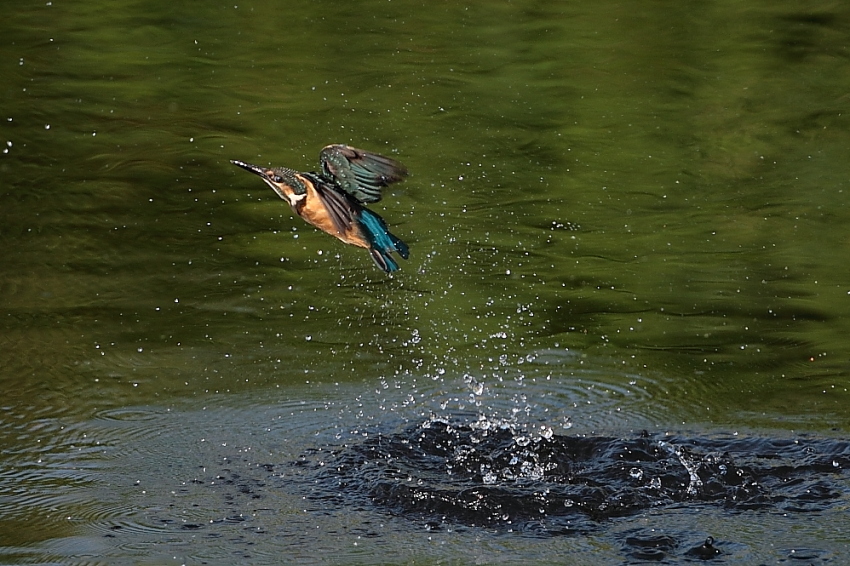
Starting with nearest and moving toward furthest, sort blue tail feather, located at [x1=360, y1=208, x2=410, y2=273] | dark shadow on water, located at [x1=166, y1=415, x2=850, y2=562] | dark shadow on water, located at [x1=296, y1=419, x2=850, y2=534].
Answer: dark shadow on water, located at [x1=166, y1=415, x2=850, y2=562], dark shadow on water, located at [x1=296, y1=419, x2=850, y2=534], blue tail feather, located at [x1=360, y1=208, x2=410, y2=273]

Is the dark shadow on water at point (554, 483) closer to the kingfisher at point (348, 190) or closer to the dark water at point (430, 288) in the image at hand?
the dark water at point (430, 288)

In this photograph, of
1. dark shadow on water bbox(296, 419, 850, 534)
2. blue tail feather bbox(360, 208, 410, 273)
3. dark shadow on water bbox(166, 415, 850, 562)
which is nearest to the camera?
dark shadow on water bbox(166, 415, 850, 562)

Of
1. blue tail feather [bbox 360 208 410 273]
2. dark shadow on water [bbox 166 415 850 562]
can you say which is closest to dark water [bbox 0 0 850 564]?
dark shadow on water [bbox 166 415 850 562]

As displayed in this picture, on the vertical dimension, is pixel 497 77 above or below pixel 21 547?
above

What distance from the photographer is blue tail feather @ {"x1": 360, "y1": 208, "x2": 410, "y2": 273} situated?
3.51 meters

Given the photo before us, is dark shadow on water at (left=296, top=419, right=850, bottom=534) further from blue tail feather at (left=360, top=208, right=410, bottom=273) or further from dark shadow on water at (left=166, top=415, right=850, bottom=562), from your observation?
blue tail feather at (left=360, top=208, right=410, bottom=273)

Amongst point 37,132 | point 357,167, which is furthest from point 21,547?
point 37,132

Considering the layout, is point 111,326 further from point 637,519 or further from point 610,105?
point 610,105

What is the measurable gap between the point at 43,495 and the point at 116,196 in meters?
2.59

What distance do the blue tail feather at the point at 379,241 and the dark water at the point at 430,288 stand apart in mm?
588

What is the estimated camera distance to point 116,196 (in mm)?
5863

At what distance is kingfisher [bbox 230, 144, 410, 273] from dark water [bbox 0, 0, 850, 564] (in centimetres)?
65

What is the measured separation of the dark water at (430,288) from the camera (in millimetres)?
3383

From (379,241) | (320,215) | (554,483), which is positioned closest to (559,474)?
(554,483)
